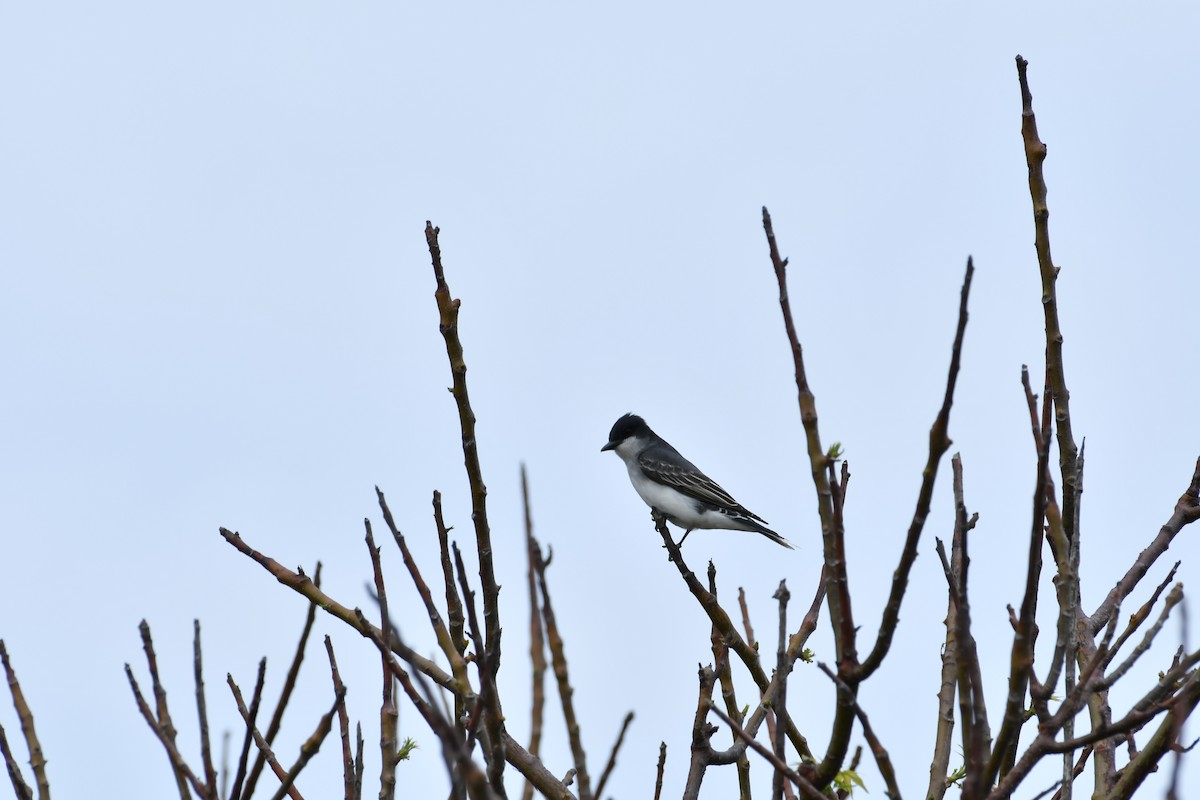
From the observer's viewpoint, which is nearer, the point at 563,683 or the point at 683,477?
the point at 563,683

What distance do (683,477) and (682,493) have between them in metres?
0.22

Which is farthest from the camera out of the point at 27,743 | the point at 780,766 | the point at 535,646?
the point at 27,743

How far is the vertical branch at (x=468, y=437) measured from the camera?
3.64m

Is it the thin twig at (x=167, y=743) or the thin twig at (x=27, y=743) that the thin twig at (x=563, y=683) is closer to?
the thin twig at (x=167, y=743)

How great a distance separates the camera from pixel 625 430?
15766mm

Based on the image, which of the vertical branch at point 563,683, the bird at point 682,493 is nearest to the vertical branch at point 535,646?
the vertical branch at point 563,683

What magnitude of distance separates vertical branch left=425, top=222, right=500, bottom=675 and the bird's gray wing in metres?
9.95

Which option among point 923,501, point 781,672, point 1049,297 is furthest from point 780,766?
point 1049,297

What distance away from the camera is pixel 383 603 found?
3.09m

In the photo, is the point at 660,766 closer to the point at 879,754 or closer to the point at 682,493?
the point at 879,754

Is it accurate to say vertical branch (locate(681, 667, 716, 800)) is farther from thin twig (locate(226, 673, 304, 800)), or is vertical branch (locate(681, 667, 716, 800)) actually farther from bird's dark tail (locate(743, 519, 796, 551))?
bird's dark tail (locate(743, 519, 796, 551))

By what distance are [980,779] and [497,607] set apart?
1429 mm

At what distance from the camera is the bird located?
1365cm

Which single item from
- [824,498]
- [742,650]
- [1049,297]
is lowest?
[824,498]
